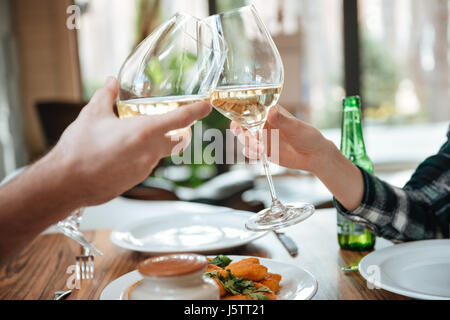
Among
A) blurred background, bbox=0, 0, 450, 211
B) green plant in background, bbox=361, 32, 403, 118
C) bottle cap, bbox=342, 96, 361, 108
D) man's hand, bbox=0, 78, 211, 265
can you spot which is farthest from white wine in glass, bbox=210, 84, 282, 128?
green plant in background, bbox=361, 32, 403, 118

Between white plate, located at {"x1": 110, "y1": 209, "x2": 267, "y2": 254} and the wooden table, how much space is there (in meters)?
0.03

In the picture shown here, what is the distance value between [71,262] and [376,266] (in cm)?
61

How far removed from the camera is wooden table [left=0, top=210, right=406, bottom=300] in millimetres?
821

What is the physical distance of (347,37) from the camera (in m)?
5.67

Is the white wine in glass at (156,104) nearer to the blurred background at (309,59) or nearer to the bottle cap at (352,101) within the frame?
the bottle cap at (352,101)

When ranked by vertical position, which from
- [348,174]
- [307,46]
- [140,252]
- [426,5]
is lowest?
[140,252]

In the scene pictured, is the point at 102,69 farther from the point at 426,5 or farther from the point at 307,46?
the point at 426,5

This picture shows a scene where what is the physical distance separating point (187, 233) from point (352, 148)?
44cm

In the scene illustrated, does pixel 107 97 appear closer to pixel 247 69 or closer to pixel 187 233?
pixel 247 69

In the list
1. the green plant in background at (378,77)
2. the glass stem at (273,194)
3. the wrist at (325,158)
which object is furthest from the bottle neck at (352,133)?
the green plant in background at (378,77)

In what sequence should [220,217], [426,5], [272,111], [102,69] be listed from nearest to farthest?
[272,111], [220,217], [102,69], [426,5]

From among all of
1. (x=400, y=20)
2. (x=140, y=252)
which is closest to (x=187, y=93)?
(x=140, y=252)

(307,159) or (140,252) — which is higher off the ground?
(307,159)

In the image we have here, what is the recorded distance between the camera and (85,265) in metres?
0.97
